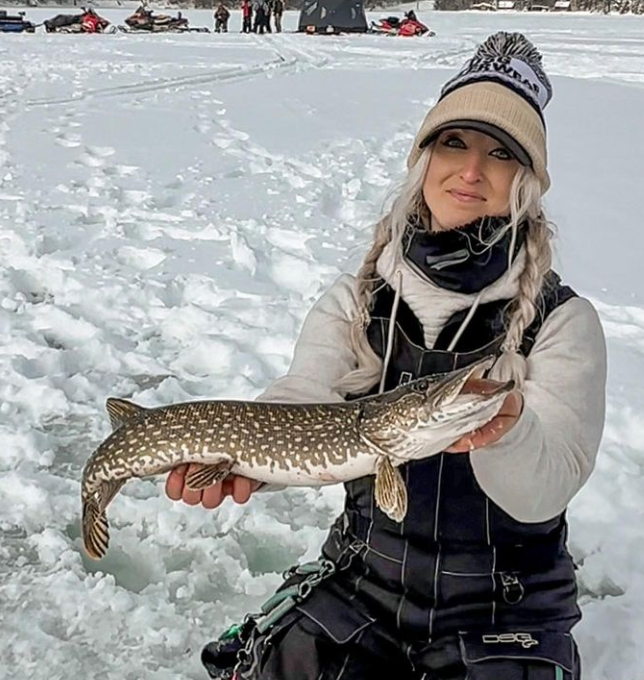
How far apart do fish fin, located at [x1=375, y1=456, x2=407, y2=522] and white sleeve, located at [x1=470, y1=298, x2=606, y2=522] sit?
0.17 m

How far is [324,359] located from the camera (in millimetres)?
2330

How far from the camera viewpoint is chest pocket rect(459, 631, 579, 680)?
192 cm

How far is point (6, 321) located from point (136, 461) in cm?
248

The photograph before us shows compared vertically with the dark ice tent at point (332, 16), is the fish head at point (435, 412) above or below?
above

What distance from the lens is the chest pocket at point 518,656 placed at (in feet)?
6.29

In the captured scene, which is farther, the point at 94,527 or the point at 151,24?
the point at 151,24

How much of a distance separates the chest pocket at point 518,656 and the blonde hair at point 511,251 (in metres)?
0.57

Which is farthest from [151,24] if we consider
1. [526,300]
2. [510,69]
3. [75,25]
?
[526,300]

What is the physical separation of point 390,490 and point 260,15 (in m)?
28.7

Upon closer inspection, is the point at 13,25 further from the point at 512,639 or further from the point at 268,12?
the point at 512,639

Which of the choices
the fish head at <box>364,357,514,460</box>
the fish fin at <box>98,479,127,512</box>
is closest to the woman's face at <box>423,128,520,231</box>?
the fish head at <box>364,357,514,460</box>

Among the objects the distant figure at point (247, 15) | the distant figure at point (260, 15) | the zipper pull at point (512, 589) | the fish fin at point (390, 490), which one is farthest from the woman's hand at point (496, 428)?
the distant figure at point (247, 15)

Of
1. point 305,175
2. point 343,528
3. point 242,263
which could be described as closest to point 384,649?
point 343,528

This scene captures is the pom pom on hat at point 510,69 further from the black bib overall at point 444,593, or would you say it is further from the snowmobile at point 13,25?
the snowmobile at point 13,25
